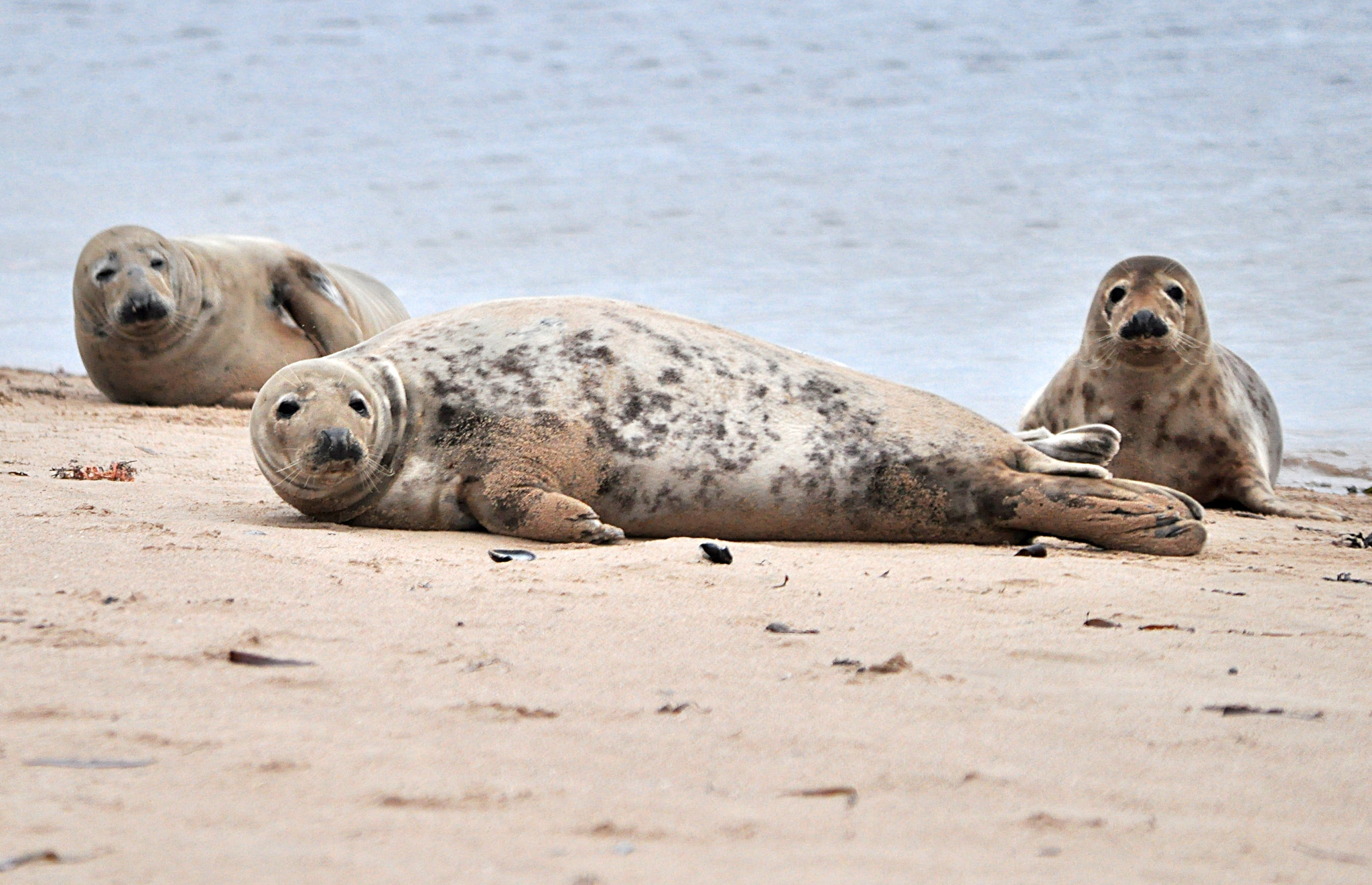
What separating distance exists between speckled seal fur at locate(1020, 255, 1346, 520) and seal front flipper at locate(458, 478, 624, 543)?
2.79 meters

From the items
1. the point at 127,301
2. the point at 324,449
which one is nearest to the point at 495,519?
the point at 324,449

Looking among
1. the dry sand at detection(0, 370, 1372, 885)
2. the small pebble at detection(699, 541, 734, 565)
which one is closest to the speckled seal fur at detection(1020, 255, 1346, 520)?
the dry sand at detection(0, 370, 1372, 885)

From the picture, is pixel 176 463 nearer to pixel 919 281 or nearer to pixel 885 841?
pixel 885 841

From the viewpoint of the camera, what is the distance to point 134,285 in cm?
763

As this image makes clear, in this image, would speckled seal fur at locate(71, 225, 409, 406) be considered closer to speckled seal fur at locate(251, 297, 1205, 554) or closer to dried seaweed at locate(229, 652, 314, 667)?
speckled seal fur at locate(251, 297, 1205, 554)

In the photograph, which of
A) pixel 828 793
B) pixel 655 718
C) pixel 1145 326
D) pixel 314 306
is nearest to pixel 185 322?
pixel 314 306

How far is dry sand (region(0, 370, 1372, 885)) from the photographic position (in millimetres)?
1638

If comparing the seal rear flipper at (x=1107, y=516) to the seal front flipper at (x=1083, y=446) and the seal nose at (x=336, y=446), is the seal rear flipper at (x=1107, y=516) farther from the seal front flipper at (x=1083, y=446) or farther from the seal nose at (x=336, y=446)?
the seal nose at (x=336, y=446)

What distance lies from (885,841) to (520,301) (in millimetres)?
3104

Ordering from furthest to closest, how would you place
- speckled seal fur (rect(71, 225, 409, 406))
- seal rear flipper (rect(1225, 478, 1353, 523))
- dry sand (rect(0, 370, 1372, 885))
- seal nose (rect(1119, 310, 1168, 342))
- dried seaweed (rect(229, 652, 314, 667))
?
speckled seal fur (rect(71, 225, 409, 406)) → seal nose (rect(1119, 310, 1168, 342)) → seal rear flipper (rect(1225, 478, 1353, 523)) → dried seaweed (rect(229, 652, 314, 667)) → dry sand (rect(0, 370, 1372, 885))

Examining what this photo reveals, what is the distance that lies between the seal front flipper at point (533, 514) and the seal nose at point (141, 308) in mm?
4173

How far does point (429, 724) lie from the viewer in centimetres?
205

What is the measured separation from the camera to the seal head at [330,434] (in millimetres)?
4012

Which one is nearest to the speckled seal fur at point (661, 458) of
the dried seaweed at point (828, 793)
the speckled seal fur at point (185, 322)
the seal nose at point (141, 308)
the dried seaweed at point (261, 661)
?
the dried seaweed at point (261, 661)
